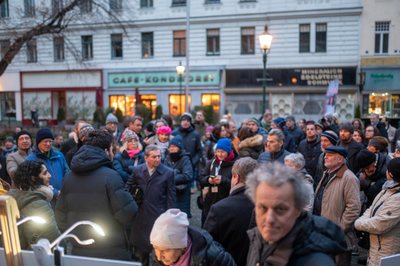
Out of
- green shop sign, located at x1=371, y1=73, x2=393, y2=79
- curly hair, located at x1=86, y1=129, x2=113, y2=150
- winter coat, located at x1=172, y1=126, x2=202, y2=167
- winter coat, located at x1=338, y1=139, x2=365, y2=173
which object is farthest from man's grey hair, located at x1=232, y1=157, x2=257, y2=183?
green shop sign, located at x1=371, y1=73, x2=393, y2=79

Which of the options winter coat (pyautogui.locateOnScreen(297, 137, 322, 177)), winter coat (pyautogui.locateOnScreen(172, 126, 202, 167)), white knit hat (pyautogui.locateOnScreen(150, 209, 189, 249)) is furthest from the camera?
winter coat (pyautogui.locateOnScreen(172, 126, 202, 167))

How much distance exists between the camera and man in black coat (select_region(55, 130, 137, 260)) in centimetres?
348

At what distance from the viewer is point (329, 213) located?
4.15 metres

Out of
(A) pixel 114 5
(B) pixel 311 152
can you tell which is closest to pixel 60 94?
(A) pixel 114 5

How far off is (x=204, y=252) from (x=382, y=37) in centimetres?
2673

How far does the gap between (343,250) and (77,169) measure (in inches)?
99.3

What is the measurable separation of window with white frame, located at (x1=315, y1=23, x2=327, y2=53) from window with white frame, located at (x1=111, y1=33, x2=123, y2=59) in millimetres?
15036

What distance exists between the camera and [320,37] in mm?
26266

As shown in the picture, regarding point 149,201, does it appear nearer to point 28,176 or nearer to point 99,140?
point 99,140

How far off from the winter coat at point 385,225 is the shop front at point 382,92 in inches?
927

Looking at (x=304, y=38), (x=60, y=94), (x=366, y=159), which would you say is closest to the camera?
(x=366, y=159)

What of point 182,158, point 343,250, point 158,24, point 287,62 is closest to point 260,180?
point 343,250

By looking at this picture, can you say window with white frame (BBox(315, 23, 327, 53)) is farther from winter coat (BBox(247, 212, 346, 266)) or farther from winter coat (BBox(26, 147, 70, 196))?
winter coat (BBox(247, 212, 346, 266))

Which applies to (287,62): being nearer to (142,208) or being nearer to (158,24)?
(158,24)
